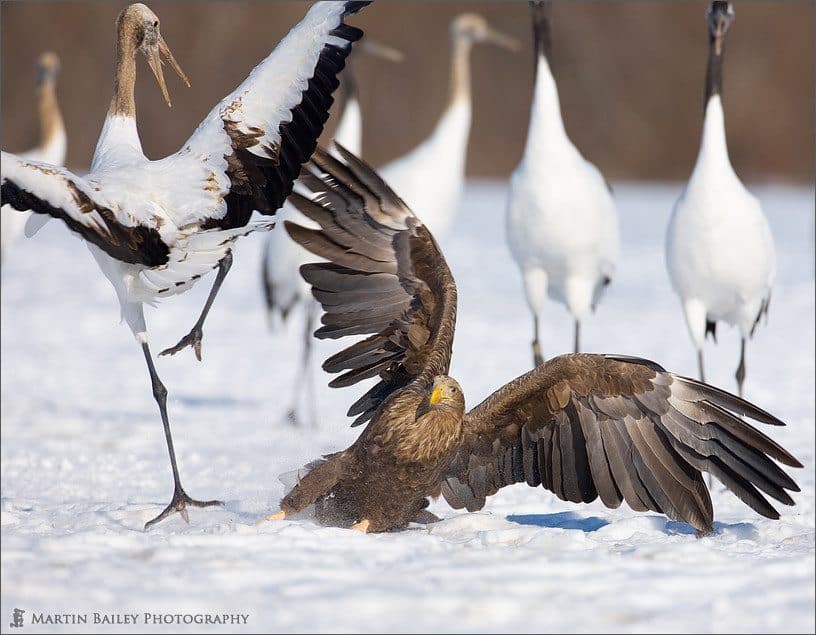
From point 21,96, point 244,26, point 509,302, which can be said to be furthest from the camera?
point 244,26

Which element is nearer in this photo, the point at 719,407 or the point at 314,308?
the point at 719,407

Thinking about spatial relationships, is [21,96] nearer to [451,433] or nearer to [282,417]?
[282,417]

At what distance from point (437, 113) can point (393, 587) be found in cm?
2476

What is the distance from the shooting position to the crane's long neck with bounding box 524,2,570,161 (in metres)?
8.42

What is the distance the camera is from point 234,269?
1545 cm

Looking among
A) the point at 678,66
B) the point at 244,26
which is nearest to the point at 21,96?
the point at 244,26

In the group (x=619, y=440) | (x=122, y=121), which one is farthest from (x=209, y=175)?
(x=619, y=440)

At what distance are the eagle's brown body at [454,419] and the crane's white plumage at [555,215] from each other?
8.80ft

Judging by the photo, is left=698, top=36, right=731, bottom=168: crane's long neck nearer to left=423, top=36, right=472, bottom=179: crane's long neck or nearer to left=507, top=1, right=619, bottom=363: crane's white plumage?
left=507, top=1, right=619, bottom=363: crane's white plumage

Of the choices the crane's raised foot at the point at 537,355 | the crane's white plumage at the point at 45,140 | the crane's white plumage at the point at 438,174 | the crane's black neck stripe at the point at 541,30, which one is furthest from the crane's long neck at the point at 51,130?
the crane's raised foot at the point at 537,355

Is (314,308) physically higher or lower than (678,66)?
lower

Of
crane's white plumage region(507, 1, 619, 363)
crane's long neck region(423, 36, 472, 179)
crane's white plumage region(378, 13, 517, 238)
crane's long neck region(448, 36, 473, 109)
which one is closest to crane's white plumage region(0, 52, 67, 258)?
crane's white plumage region(378, 13, 517, 238)

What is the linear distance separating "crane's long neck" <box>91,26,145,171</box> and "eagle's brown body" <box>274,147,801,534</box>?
731mm

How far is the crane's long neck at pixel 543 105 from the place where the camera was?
842 centimetres
